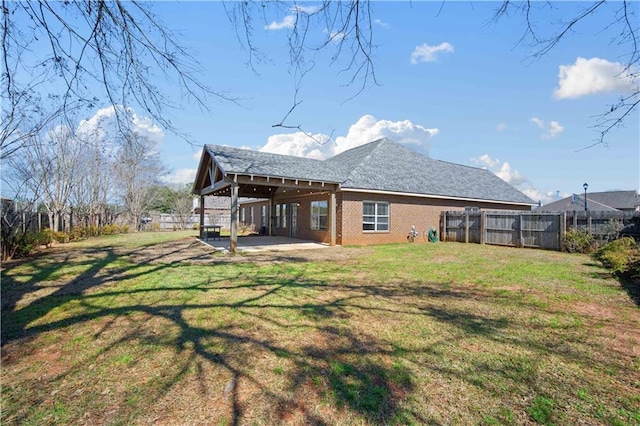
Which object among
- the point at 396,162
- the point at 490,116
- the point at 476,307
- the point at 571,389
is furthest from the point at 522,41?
the point at 396,162

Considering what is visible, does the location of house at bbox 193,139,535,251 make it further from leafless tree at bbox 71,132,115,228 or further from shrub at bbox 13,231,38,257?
leafless tree at bbox 71,132,115,228

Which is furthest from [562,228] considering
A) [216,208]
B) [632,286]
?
[216,208]

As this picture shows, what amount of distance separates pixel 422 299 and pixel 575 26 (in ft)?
14.9

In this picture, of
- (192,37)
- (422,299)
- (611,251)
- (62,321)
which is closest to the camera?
(192,37)

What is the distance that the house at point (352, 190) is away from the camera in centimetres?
1363

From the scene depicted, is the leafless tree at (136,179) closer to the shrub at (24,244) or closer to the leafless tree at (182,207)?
the leafless tree at (182,207)

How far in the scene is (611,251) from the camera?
31.1 ft

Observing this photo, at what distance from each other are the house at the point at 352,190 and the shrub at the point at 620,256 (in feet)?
27.7

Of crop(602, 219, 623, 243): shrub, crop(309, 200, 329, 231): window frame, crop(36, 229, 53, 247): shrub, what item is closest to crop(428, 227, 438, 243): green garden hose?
crop(309, 200, 329, 231): window frame

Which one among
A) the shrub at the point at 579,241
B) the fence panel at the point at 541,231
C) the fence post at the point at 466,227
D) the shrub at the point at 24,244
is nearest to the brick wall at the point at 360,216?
the fence post at the point at 466,227

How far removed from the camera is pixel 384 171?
1773 cm

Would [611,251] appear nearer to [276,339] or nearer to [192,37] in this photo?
[276,339]

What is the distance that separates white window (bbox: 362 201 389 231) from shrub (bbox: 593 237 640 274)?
27.7ft

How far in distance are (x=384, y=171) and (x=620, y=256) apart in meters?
10.9
